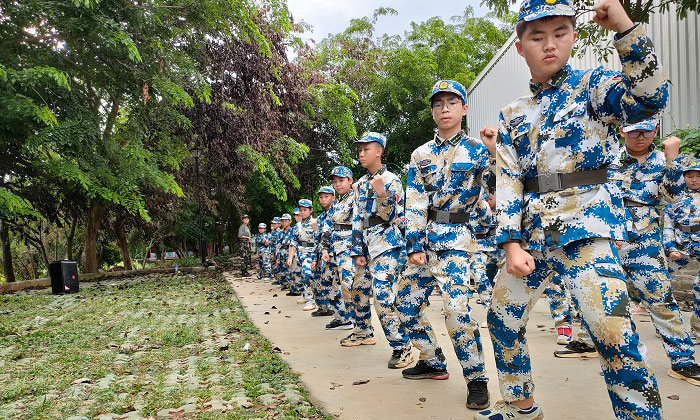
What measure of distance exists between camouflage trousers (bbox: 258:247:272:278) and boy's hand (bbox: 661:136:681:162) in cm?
1553

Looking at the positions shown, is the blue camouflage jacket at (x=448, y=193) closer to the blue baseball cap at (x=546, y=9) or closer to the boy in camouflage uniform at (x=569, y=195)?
the boy in camouflage uniform at (x=569, y=195)

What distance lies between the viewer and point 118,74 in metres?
13.4

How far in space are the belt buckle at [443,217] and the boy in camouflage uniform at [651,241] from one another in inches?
55.1

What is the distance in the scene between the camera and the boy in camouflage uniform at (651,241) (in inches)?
179

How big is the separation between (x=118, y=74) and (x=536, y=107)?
12711mm

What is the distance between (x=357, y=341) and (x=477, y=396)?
3.00 m

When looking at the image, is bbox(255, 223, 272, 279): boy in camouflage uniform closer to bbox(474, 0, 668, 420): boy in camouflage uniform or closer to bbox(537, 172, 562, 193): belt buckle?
bbox(474, 0, 668, 420): boy in camouflage uniform

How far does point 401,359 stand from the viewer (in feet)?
17.8

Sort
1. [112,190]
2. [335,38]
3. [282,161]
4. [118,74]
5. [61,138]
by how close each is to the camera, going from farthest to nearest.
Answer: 1. [335,38]
2. [282,161]
3. [112,190]
4. [118,74]
5. [61,138]

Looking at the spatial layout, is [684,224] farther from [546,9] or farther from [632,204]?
[546,9]

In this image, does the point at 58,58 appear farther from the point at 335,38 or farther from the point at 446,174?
the point at 335,38

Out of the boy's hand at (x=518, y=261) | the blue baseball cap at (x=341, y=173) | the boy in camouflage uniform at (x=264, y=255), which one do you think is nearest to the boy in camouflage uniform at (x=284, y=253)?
the boy in camouflage uniform at (x=264, y=255)

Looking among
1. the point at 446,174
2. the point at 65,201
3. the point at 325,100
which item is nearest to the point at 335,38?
the point at 325,100

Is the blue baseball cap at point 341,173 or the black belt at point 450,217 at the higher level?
the blue baseball cap at point 341,173
